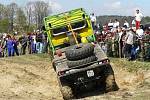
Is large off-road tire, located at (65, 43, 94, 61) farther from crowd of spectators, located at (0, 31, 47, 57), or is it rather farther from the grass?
crowd of spectators, located at (0, 31, 47, 57)

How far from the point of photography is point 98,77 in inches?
578

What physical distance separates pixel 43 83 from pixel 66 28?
2.33 metres

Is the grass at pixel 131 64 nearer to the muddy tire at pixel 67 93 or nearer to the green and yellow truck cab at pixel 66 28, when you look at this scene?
the green and yellow truck cab at pixel 66 28

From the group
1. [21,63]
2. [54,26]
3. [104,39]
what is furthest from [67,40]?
[104,39]

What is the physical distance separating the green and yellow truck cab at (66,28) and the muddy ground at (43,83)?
1611 millimetres

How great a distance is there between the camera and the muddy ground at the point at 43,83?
13.7 m

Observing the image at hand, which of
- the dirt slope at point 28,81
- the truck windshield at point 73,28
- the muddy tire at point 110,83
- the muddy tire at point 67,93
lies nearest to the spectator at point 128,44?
the truck windshield at point 73,28

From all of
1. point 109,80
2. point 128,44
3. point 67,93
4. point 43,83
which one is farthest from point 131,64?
point 67,93

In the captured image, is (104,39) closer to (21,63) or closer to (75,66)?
(21,63)

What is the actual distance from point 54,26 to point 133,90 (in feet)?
16.5

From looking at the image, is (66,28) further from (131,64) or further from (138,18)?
(138,18)

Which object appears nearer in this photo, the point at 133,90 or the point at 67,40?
the point at 133,90

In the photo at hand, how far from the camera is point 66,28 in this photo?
1789cm

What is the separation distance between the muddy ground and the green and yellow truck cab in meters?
1.61
